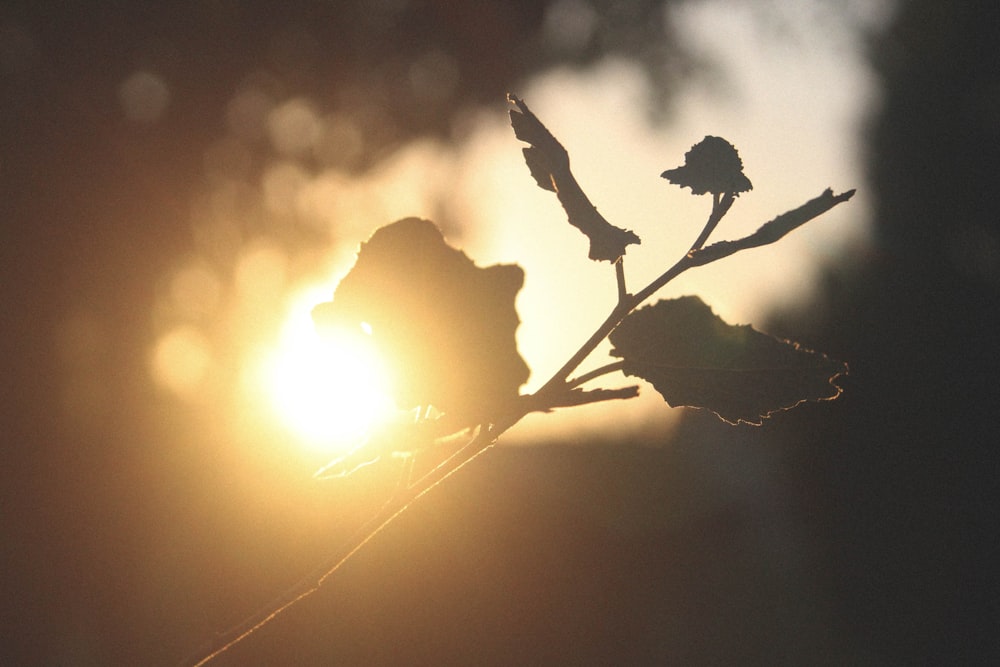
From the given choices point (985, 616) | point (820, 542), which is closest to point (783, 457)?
point (820, 542)

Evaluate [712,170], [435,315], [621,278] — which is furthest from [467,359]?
[712,170]

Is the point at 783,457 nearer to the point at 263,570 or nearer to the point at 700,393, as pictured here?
the point at 263,570

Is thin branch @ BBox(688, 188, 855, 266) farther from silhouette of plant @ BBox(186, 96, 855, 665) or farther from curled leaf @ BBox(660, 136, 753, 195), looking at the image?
curled leaf @ BBox(660, 136, 753, 195)

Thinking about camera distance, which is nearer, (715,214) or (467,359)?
(467,359)

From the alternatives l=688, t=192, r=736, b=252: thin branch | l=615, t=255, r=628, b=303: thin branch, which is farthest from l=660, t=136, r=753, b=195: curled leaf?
l=615, t=255, r=628, b=303: thin branch

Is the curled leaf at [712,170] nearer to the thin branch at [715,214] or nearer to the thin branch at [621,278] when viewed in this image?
the thin branch at [715,214]

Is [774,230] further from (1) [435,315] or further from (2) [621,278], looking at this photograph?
(1) [435,315]
